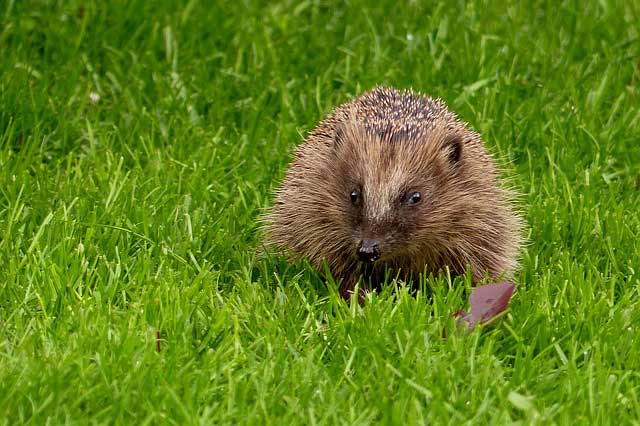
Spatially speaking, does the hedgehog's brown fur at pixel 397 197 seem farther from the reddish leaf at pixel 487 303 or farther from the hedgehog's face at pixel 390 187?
the reddish leaf at pixel 487 303

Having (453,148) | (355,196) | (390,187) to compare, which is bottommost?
(355,196)

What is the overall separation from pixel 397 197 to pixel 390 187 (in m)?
0.06

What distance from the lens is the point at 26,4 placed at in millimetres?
8156

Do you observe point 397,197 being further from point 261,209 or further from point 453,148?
point 261,209

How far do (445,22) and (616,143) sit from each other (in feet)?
5.45

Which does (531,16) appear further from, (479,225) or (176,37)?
(479,225)

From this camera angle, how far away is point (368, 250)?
506 cm

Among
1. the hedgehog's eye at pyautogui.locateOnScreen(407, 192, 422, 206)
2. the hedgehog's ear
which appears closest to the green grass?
the hedgehog's eye at pyautogui.locateOnScreen(407, 192, 422, 206)

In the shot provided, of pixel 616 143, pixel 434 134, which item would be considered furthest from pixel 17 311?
pixel 616 143

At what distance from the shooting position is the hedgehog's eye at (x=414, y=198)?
5.37 meters

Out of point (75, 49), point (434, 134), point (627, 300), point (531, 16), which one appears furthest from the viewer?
point (531, 16)

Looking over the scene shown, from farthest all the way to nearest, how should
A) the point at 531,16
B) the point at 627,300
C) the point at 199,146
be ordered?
the point at 531,16
the point at 199,146
the point at 627,300

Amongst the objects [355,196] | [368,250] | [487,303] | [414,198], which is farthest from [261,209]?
[487,303]

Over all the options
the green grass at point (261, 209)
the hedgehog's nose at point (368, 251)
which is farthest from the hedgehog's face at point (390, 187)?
the green grass at point (261, 209)
